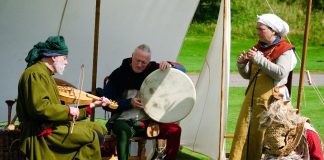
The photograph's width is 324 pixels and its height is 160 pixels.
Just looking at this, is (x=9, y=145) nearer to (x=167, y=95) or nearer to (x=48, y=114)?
(x=48, y=114)

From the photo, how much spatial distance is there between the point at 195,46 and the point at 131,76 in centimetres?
1606

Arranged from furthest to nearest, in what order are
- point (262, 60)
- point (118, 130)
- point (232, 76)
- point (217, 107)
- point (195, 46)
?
point (195, 46) → point (232, 76) → point (217, 107) → point (118, 130) → point (262, 60)

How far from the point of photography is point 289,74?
591cm

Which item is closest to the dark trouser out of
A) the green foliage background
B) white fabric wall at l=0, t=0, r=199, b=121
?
white fabric wall at l=0, t=0, r=199, b=121

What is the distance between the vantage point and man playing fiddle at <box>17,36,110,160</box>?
5164mm

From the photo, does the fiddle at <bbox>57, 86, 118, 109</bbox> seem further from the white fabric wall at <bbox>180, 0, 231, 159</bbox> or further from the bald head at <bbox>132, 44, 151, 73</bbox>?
the white fabric wall at <bbox>180, 0, 231, 159</bbox>

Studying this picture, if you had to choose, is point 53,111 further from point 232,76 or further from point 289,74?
point 232,76

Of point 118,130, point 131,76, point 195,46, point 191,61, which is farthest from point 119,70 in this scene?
point 195,46

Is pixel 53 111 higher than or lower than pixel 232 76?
higher

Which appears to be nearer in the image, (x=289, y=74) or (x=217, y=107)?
(x=289, y=74)

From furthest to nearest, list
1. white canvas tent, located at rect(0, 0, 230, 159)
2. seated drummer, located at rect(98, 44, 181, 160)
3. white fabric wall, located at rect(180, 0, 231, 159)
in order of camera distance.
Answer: white canvas tent, located at rect(0, 0, 230, 159) < white fabric wall, located at rect(180, 0, 231, 159) < seated drummer, located at rect(98, 44, 181, 160)

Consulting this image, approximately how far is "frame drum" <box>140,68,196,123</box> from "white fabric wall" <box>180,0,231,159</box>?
1.05 ft

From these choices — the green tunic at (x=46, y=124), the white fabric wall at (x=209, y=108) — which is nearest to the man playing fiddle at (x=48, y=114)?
the green tunic at (x=46, y=124)

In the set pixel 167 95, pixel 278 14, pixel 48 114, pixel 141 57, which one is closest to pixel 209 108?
pixel 167 95
